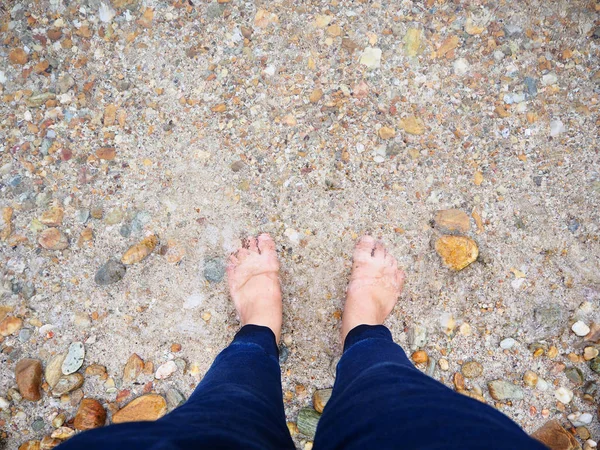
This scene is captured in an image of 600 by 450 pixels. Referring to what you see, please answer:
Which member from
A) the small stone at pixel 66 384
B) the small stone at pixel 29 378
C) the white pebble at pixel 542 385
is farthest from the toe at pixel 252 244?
the white pebble at pixel 542 385

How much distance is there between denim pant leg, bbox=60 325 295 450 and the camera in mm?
806

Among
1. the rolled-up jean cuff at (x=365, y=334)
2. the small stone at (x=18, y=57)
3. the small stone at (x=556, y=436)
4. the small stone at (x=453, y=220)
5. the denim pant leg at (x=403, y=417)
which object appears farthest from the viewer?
the small stone at (x=18, y=57)

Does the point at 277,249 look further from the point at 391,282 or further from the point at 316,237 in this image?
the point at 391,282

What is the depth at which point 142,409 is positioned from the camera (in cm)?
155

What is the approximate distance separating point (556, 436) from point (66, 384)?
175 centimetres

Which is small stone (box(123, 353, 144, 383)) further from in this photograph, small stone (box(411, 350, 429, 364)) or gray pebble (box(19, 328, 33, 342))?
small stone (box(411, 350, 429, 364))

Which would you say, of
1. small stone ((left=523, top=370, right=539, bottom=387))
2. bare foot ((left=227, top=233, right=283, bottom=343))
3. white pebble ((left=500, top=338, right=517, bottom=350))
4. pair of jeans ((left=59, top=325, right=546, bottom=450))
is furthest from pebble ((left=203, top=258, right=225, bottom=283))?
small stone ((left=523, top=370, right=539, bottom=387))

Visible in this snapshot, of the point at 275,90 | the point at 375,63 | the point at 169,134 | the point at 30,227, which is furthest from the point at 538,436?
the point at 30,227

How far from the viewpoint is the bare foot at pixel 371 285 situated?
1.52 meters

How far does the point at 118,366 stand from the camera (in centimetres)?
158

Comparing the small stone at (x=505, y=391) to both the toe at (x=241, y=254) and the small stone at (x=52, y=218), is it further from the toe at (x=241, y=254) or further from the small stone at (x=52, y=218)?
the small stone at (x=52, y=218)

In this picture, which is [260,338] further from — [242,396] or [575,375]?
[575,375]

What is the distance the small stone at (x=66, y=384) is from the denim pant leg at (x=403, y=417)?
0.99 metres

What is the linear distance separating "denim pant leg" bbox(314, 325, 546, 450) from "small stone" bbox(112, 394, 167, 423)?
2.45 feet
